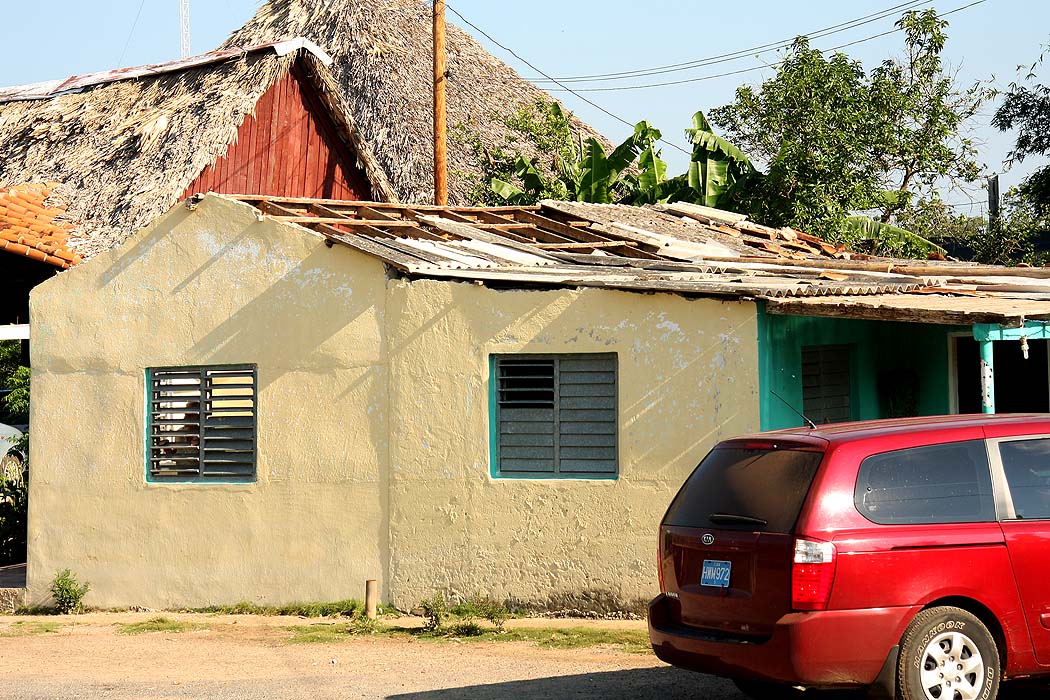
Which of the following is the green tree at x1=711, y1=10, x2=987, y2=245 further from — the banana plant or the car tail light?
the car tail light

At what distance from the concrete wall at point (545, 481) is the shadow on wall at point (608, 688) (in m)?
1.99

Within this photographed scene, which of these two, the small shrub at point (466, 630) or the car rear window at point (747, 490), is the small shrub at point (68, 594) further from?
the car rear window at point (747, 490)

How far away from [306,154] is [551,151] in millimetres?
4370

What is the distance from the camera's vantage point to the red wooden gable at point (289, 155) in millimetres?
18641

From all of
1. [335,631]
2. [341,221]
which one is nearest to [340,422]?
[335,631]

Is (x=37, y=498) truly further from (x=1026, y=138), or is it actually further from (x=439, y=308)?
(x=1026, y=138)

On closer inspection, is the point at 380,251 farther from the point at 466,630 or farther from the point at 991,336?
the point at 991,336

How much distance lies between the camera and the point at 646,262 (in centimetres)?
1179

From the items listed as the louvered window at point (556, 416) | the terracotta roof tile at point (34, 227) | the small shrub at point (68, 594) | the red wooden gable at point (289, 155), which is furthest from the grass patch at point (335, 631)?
the red wooden gable at point (289, 155)

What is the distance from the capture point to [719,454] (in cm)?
718

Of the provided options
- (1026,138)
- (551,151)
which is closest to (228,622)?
(551,151)

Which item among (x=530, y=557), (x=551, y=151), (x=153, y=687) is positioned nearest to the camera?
(x=153, y=687)

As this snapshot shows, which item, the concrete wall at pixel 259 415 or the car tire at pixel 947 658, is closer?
the car tire at pixel 947 658

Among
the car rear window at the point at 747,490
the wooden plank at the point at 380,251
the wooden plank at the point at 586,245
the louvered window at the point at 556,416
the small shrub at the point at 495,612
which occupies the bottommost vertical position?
the small shrub at the point at 495,612
